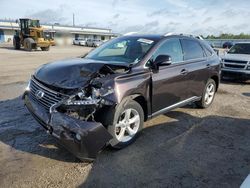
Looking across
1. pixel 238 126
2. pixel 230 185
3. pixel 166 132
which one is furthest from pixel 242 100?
pixel 230 185

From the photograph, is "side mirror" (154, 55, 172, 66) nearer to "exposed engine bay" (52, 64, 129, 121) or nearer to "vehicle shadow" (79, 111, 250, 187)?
"exposed engine bay" (52, 64, 129, 121)

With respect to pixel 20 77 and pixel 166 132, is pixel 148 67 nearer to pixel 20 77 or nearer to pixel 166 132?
pixel 166 132

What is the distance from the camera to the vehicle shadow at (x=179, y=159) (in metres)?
3.68

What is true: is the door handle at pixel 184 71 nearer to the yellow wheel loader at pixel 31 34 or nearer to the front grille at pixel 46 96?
the front grille at pixel 46 96

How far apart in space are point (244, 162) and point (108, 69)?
8.26 ft

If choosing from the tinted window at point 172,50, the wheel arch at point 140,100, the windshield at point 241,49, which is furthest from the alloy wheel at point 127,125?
the windshield at point 241,49

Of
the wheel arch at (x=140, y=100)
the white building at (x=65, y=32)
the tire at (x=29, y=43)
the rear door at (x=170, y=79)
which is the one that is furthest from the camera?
the white building at (x=65, y=32)

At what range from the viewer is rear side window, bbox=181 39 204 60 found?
5.93 metres

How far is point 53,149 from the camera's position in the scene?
174 inches

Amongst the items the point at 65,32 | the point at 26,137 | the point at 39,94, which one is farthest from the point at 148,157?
the point at 65,32

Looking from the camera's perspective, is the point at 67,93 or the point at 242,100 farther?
the point at 242,100

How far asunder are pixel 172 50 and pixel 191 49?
0.86m

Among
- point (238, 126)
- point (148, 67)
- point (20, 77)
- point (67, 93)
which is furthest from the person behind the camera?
point (20, 77)

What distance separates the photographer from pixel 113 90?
4.10 meters
